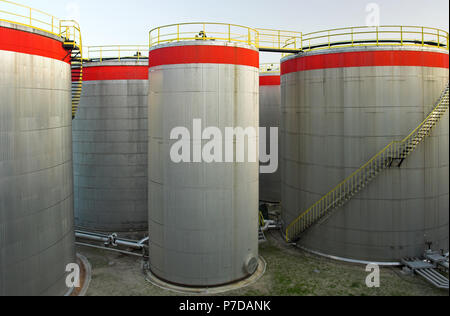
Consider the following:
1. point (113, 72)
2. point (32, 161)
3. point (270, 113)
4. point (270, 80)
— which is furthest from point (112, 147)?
point (270, 80)

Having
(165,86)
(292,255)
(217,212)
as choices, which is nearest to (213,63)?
(165,86)

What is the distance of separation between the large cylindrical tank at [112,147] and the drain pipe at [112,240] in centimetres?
241

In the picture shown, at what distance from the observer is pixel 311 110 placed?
1909 centimetres

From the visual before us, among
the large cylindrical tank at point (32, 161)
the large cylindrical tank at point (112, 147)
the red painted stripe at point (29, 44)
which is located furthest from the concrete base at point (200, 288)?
the red painted stripe at point (29, 44)

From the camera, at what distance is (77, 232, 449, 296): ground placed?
15.4 meters

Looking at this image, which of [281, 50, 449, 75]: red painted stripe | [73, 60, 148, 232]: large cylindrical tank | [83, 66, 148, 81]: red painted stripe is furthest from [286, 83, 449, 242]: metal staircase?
[83, 66, 148, 81]: red painted stripe

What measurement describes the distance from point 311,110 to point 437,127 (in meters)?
5.66

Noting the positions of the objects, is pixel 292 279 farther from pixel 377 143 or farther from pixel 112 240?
pixel 112 240

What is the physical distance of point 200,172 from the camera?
15.4m

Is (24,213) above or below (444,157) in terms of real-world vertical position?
below

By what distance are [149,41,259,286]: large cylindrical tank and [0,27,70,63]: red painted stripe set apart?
12.2ft

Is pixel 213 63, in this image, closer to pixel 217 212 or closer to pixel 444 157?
pixel 217 212

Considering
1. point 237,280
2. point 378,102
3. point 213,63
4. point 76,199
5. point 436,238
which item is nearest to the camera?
point 213,63

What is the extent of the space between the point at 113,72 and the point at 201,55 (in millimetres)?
9314
